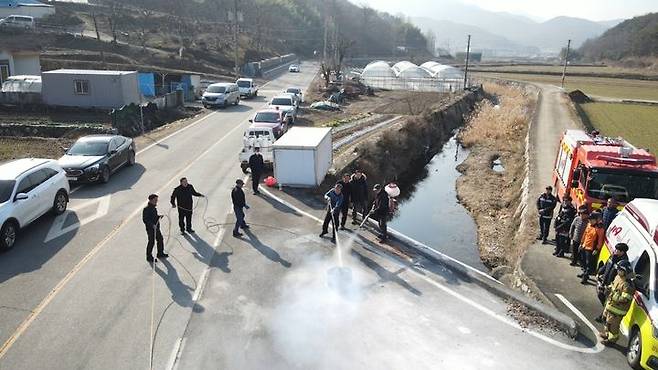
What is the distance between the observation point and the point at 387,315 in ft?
33.2

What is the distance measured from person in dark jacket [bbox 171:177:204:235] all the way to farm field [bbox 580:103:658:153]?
81.8ft

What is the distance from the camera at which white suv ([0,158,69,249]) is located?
12457 mm

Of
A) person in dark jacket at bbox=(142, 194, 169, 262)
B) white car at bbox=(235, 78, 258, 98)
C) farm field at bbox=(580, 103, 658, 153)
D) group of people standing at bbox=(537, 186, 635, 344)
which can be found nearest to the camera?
group of people standing at bbox=(537, 186, 635, 344)

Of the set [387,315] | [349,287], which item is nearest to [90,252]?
[349,287]

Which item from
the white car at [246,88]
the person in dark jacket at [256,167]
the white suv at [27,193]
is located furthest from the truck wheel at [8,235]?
the white car at [246,88]

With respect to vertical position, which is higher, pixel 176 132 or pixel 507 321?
pixel 176 132

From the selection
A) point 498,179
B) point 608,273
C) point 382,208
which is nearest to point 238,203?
point 382,208

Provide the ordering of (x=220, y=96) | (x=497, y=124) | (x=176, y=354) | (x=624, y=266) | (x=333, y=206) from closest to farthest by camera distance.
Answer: (x=176, y=354) < (x=624, y=266) < (x=333, y=206) < (x=220, y=96) < (x=497, y=124)

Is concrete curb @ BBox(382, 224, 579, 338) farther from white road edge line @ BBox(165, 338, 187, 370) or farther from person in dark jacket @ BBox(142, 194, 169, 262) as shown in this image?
white road edge line @ BBox(165, 338, 187, 370)

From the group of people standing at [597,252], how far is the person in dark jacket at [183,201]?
9513 mm

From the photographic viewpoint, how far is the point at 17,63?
36.8 m

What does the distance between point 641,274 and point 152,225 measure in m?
10.2

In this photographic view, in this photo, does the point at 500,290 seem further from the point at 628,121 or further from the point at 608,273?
the point at 628,121

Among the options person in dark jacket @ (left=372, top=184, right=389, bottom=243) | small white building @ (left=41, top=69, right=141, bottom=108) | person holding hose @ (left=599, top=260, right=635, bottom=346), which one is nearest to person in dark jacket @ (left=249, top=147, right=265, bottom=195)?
person in dark jacket @ (left=372, top=184, right=389, bottom=243)
